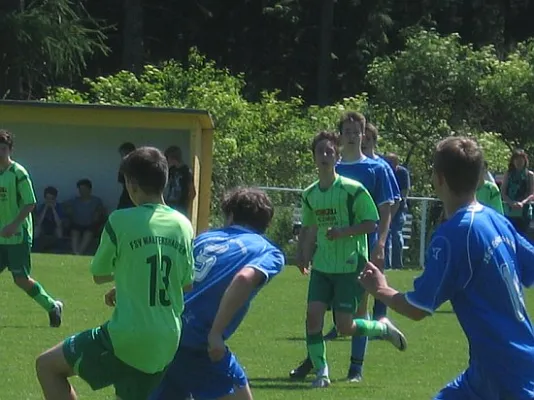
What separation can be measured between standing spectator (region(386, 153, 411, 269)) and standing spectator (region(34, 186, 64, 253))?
6.03 metres

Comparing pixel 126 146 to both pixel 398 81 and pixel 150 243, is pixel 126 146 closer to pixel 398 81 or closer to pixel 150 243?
pixel 150 243

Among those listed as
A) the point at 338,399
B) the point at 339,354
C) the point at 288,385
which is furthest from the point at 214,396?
the point at 339,354

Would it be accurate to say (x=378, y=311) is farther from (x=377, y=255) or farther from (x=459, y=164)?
(x=459, y=164)

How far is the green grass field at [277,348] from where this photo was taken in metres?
9.12

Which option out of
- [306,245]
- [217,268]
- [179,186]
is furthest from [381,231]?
[179,186]

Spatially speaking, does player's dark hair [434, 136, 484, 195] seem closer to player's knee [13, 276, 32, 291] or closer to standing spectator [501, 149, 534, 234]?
player's knee [13, 276, 32, 291]

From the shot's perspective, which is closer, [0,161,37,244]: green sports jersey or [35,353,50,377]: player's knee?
[35,353,50,377]: player's knee

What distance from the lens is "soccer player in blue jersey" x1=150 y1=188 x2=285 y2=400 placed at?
6.32 meters

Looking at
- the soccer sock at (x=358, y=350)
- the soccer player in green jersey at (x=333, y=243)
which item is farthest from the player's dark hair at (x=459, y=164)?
the soccer sock at (x=358, y=350)

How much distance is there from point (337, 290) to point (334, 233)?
0.41 m

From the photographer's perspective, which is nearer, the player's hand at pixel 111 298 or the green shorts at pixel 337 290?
the player's hand at pixel 111 298

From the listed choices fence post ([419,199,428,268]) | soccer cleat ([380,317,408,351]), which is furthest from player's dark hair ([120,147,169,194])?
fence post ([419,199,428,268])

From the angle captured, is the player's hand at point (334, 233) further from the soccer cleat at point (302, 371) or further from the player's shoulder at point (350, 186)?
the soccer cleat at point (302, 371)

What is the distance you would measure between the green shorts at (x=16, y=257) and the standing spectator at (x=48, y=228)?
35.3 ft
